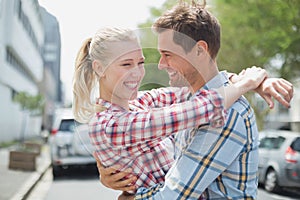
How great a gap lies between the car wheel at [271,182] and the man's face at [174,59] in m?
8.74

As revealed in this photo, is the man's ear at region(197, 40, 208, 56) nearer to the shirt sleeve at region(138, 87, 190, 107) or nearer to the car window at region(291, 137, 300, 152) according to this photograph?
the shirt sleeve at region(138, 87, 190, 107)

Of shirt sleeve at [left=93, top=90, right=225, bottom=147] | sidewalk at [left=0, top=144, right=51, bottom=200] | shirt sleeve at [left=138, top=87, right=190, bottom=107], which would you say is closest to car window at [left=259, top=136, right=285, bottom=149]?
sidewalk at [left=0, top=144, right=51, bottom=200]

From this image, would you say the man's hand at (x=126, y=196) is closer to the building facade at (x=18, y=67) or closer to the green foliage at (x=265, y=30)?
the building facade at (x=18, y=67)

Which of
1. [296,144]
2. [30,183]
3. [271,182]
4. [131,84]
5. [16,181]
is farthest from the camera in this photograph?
[16,181]

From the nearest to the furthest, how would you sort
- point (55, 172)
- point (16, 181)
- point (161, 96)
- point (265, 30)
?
1. point (161, 96)
2. point (16, 181)
3. point (55, 172)
4. point (265, 30)

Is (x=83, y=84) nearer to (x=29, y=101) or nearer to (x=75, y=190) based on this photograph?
(x=75, y=190)

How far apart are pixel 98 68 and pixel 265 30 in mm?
12231

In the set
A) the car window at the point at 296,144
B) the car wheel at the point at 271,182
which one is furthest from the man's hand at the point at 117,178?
the car wheel at the point at 271,182

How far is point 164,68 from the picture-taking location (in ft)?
→ 3.95

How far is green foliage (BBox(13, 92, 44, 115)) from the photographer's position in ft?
53.3

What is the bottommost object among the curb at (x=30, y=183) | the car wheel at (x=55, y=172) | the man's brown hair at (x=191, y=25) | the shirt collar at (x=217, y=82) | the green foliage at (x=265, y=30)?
the curb at (x=30, y=183)

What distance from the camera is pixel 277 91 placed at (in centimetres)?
117

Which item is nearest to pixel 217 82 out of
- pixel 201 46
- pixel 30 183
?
pixel 201 46

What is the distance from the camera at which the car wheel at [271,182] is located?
9.67 m
